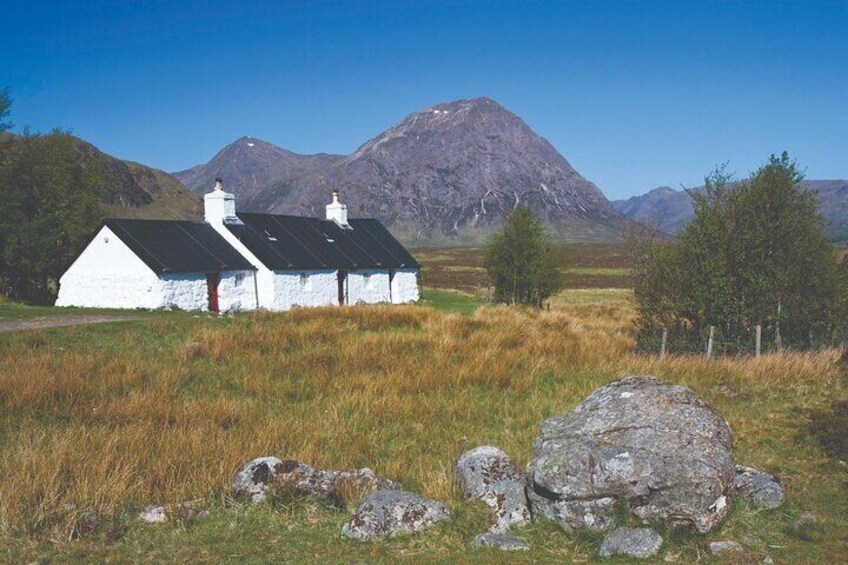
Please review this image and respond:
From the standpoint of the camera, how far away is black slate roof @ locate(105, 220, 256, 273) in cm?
3023

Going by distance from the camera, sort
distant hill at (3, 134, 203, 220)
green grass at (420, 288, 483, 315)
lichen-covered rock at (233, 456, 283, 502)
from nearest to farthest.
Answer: lichen-covered rock at (233, 456, 283, 502) → green grass at (420, 288, 483, 315) → distant hill at (3, 134, 203, 220)

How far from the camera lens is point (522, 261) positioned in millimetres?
36469

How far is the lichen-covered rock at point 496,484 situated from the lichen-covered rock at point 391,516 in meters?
0.52

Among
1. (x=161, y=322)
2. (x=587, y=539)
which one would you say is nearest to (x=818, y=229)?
(x=587, y=539)

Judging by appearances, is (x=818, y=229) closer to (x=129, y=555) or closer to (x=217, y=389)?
(x=217, y=389)

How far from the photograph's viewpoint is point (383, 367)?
549 inches

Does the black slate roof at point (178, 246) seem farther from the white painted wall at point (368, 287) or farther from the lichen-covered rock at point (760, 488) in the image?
the lichen-covered rock at point (760, 488)

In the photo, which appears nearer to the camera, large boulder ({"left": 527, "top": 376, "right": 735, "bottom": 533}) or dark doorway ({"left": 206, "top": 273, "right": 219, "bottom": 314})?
large boulder ({"left": 527, "top": 376, "right": 735, "bottom": 533})

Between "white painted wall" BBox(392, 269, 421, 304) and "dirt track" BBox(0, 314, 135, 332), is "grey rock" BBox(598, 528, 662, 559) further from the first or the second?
"white painted wall" BBox(392, 269, 421, 304)

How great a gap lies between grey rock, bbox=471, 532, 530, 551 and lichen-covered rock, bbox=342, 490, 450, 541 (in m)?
0.46

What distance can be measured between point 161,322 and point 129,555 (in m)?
18.4

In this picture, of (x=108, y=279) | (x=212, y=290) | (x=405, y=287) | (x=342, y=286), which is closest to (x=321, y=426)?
(x=212, y=290)

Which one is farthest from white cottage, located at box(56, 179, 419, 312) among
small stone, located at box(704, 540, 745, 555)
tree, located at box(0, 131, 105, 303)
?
small stone, located at box(704, 540, 745, 555)

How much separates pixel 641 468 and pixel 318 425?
4.96 m
